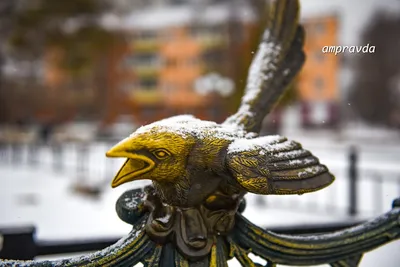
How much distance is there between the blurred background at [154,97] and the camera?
543cm

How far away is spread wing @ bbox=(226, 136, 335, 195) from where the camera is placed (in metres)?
0.90

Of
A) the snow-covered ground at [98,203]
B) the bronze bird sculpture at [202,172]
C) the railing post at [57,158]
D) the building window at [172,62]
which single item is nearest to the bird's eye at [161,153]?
the bronze bird sculpture at [202,172]

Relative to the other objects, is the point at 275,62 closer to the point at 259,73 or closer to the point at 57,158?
the point at 259,73

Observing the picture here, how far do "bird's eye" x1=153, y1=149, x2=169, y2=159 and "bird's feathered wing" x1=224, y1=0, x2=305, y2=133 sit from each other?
14.0 inches

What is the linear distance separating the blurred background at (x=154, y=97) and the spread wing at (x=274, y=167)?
1.19ft

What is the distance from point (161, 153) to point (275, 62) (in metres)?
0.53

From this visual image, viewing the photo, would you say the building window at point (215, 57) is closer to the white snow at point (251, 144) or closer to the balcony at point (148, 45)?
the balcony at point (148, 45)

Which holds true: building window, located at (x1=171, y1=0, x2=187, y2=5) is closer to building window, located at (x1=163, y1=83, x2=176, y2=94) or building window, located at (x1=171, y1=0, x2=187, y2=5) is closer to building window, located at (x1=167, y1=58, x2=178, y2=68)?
building window, located at (x1=167, y1=58, x2=178, y2=68)

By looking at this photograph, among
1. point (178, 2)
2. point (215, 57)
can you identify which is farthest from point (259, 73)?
point (178, 2)

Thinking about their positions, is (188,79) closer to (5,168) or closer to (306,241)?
(5,168)

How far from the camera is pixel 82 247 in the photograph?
1.71 meters

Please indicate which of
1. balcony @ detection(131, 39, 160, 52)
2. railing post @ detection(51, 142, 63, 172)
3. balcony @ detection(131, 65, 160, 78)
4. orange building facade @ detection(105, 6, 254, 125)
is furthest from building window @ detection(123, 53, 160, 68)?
railing post @ detection(51, 142, 63, 172)

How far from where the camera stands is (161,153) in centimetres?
89

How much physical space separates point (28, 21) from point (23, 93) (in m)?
8.76
